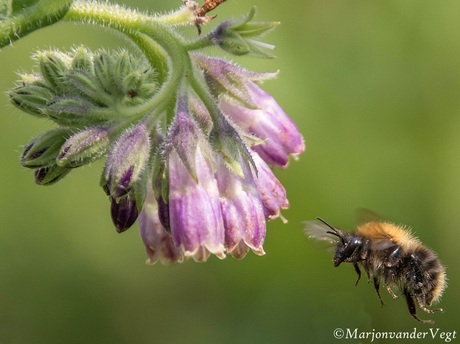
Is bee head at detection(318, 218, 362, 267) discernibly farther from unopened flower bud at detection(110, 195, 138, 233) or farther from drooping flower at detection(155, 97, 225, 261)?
unopened flower bud at detection(110, 195, 138, 233)

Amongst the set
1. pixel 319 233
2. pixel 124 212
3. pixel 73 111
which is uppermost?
pixel 73 111

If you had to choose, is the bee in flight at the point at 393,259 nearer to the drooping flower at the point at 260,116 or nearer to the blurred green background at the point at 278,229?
the drooping flower at the point at 260,116

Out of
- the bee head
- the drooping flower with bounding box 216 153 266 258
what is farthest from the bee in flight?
the drooping flower with bounding box 216 153 266 258

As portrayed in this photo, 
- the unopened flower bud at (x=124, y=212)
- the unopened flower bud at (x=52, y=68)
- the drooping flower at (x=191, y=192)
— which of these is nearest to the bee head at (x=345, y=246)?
the drooping flower at (x=191, y=192)

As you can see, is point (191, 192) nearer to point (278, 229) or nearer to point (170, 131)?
point (170, 131)

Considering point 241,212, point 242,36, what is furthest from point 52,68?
A: point 241,212

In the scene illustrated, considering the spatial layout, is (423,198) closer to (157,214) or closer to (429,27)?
(429,27)

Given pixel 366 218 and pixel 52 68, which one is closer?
pixel 52 68
